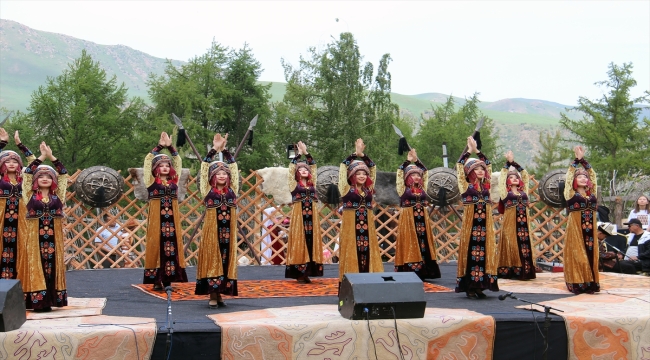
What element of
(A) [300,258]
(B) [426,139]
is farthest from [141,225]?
(B) [426,139]

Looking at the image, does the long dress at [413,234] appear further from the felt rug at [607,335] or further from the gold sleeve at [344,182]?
the felt rug at [607,335]

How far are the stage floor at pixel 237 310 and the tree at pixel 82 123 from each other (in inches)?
390

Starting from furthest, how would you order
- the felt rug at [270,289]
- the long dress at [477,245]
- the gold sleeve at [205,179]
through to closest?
the felt rug at [270,289] < the long dress at [477,245] < the gold sleeve at [205,179]

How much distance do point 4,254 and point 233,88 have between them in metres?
12.8

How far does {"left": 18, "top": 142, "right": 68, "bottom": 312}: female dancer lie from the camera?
16.0ft

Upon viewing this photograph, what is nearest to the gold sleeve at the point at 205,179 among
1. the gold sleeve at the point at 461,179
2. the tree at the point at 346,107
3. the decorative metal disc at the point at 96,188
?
the gold sleeve at the point at 461,179

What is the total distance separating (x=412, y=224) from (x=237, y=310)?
96.1 inches

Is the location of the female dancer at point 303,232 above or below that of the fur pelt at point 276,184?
below

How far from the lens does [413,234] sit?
22.3 feet

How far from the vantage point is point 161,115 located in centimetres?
1791

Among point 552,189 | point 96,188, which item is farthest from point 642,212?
point 96,188

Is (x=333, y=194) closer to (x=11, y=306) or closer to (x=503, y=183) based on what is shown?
(x=503, y=183)

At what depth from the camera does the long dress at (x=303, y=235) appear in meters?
6.84

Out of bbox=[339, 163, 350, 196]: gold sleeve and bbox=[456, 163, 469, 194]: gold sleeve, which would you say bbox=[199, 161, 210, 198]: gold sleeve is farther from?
bbox=[456, 163, 469, 194]: gold sleeve
